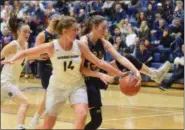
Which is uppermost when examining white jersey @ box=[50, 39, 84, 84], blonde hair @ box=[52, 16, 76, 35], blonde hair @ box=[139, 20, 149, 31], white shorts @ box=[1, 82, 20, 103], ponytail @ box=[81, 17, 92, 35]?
blonde hair @ box=[52, 16, 76, 35]

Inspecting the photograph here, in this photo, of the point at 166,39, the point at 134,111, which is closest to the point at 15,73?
the point at 134,111

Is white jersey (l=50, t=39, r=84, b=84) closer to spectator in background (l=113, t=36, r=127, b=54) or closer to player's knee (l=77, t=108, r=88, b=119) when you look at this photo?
player's knee (l=77, t=108, r=88, b=119)

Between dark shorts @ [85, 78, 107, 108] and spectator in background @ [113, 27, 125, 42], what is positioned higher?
dark shorts @ [85, 78, 107, 108]

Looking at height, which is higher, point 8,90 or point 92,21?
point 92,21

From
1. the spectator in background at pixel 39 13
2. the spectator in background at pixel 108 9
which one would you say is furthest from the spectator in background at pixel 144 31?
the spectator in background at pixel 39 13

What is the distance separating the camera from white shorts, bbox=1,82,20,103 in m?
6.16

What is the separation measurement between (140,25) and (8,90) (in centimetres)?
Result: 855

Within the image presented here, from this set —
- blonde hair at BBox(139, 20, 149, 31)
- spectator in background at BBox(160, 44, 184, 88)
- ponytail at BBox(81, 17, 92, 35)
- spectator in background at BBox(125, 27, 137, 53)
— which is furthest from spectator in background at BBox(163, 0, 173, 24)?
ponytail at BBox(81, 17, 92, 35)

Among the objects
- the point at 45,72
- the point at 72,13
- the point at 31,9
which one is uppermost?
the point at 45,72

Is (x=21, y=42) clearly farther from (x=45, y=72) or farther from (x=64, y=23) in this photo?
(x=64, y=23)

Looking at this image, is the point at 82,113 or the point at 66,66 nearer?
the point at 82,113

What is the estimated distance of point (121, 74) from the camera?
510 cm

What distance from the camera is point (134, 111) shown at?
9.07 m

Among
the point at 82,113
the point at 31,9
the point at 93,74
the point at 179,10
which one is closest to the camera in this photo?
the point at 82,113
